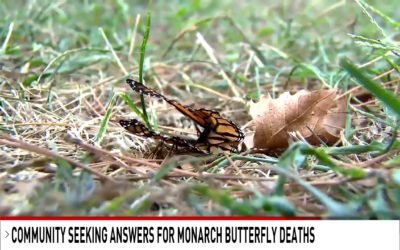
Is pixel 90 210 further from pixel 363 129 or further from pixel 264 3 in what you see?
pixel 264 3

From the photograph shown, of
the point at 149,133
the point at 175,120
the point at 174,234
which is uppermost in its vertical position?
the point at 175,120

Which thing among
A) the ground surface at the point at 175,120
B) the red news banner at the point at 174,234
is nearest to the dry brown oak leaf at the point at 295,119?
the ground surface at the point at 175,120

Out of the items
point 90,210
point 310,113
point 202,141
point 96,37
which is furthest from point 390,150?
point 96,37

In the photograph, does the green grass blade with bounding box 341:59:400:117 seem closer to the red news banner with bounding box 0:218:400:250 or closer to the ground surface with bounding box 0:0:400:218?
the ground surface with bounding box 0:0:400:218

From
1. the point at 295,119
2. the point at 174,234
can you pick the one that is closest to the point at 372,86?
the point at 295,119

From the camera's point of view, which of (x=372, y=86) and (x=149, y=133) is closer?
(x=372, y=86)

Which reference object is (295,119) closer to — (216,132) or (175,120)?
(216,132)
